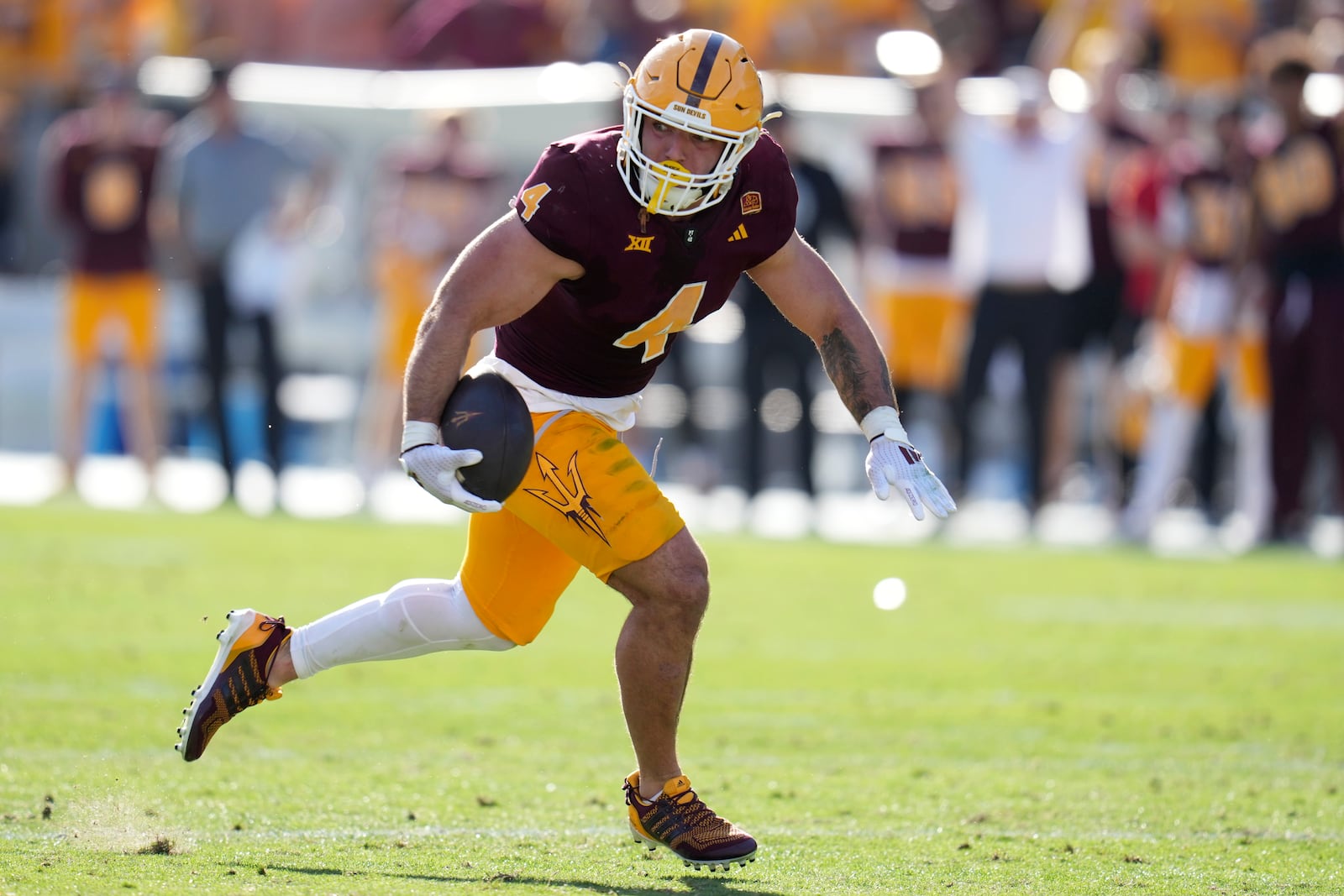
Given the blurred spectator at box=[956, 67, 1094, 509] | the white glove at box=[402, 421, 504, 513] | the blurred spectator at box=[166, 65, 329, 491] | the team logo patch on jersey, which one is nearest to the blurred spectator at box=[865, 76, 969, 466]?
the blurred spectator at box=[956, 67, 1094, 509]

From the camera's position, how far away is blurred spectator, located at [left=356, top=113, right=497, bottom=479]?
35.0ft

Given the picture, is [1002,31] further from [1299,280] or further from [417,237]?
[417,237]

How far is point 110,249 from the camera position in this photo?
10625mm

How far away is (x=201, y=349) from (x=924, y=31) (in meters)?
5.22

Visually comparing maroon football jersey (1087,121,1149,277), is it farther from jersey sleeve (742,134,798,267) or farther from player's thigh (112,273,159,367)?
jersey sleeve (742,134,798,267)

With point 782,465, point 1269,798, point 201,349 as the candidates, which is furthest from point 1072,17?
point 1269,798

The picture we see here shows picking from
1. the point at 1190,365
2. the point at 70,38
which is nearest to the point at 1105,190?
the point at 1190,365

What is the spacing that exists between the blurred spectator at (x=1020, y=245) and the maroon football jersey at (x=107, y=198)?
14.5 ft

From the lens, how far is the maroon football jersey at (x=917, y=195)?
10297 mm

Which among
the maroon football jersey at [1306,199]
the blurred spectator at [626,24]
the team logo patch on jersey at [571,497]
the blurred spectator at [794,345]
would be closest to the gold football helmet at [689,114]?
the team logo patch on jersey at [571,497]

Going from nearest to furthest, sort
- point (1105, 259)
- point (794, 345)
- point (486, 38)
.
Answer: point (794, 345) < point (1105, 259) < point (486, 38)

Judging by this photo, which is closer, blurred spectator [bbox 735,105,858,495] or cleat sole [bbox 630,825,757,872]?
cleat sole [bbox 630,825,757,872]

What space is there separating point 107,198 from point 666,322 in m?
7.19

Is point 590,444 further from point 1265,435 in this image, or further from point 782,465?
point 782,465
